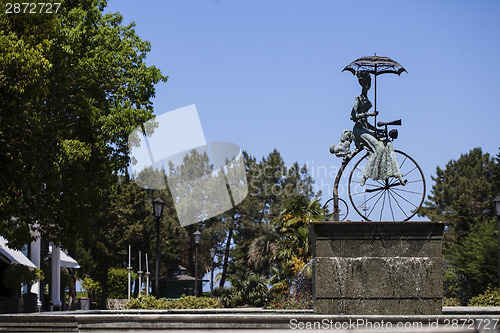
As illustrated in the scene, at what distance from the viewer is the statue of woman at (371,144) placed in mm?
14047

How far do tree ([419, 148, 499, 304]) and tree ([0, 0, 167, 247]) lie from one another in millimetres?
Result: 11374

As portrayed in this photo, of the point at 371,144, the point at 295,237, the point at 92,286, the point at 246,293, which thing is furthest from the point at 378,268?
the point at 92,286

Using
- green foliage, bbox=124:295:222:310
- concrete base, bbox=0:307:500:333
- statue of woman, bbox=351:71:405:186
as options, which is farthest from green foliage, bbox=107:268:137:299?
concrete base, bbox=0:307:500:333

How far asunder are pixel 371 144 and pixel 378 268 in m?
2.69

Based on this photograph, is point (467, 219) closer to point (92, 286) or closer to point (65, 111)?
point (92, 286)

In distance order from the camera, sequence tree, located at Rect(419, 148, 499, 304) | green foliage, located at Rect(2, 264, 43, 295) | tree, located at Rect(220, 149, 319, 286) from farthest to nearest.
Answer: tree, located at Rect(220, 149, 319, 286), tree, located at Rect(419, 148, 499, 304), green foliage, located at Rect(2, 264, 43, 295)

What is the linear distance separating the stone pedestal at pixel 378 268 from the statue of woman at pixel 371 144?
134 cm

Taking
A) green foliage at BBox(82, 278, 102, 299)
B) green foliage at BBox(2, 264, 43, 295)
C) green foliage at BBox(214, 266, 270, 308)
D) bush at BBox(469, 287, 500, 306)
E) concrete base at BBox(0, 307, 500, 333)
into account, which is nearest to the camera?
concrete base at BBox(0, 307, 500, 333)

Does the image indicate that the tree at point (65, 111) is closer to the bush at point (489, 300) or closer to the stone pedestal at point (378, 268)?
the stone pedestal at point (378, 268)

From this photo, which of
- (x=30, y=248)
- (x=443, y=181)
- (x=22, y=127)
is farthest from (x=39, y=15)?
(x=443, y=181)

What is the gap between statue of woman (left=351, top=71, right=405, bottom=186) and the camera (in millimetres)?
14047

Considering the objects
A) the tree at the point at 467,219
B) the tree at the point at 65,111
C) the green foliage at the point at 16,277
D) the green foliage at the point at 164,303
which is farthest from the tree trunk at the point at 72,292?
the tree at the point at 467,219

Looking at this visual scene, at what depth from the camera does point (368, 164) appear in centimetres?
1412

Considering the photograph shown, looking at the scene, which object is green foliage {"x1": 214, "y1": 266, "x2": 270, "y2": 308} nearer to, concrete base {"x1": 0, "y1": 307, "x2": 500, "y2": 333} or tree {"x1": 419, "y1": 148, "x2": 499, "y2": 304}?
tree {"x1": 419, "y1": 148, "x2": 499, "y2": 304}
